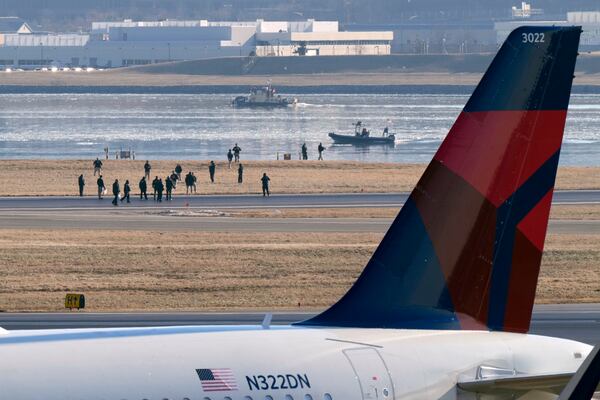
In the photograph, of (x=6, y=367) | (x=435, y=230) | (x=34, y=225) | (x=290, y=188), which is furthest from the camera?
(x=290, y=188)

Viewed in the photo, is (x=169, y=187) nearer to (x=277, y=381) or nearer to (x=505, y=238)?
(x=505, y=238)

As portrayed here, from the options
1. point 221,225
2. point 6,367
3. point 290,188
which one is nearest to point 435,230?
point 6,367

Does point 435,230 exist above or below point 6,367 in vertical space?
above

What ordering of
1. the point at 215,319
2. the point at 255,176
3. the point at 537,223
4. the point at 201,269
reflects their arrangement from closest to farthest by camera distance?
the point at 537,223 < the point at 215,319 < the point at 201,269 < the point at 255,176

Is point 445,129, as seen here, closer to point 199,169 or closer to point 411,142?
point 411,142

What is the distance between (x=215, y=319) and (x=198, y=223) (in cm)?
2895

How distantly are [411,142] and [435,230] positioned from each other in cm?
14689

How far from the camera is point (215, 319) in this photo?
36312mm

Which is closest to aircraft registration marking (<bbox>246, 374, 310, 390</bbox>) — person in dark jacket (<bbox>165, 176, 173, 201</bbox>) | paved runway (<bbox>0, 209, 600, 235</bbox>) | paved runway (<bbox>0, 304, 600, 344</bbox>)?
paved runway (<bbox>0, 304, 600, 344</bbox>)

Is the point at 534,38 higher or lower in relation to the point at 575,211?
higher

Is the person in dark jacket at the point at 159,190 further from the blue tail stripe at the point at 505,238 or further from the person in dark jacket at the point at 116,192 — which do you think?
the blue tail stripe at the point at 505,238

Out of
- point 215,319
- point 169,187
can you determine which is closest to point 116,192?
point 169,187

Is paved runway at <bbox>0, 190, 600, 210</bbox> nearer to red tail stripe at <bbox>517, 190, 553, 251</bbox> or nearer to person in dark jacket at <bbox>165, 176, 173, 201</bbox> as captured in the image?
person in dark jacket at <bbox>165, 176, 173, 201</bbox>

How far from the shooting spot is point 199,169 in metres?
100
